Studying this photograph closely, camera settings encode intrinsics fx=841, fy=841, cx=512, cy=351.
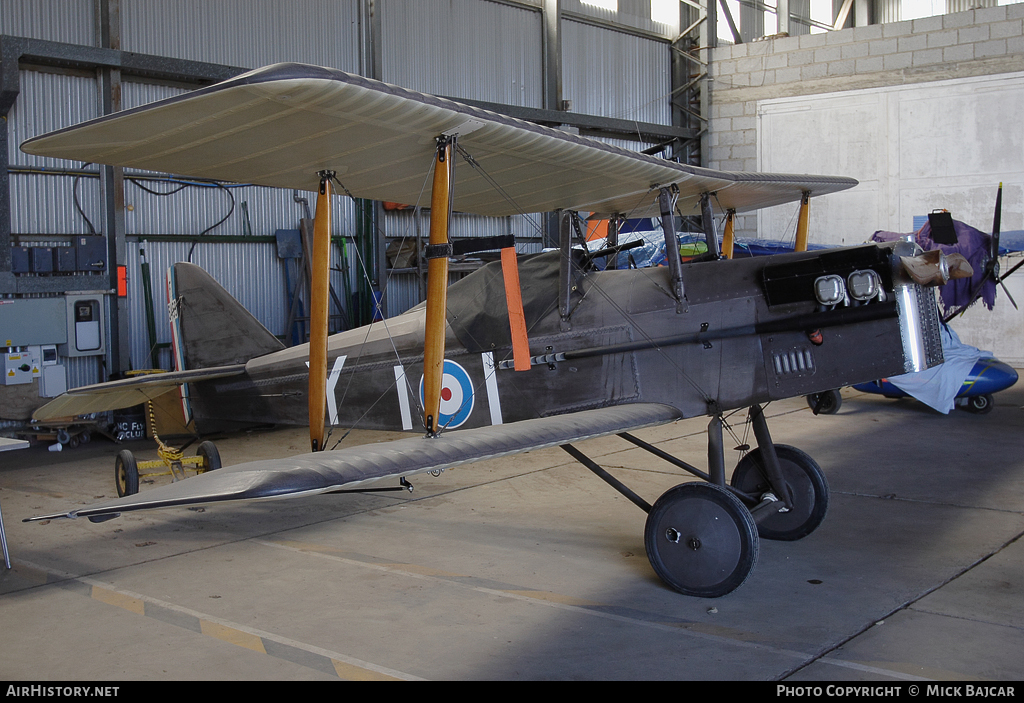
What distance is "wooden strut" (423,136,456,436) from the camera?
3.71m

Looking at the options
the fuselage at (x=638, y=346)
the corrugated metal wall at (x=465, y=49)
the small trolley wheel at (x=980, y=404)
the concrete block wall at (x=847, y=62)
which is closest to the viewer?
the fuselage at (x=638, y=346)

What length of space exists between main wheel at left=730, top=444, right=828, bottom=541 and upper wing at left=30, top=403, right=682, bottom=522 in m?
1.32

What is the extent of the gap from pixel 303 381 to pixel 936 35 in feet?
46.7

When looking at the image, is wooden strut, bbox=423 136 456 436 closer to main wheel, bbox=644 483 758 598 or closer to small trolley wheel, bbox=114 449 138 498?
main wheel, bbox=644 483 758 598

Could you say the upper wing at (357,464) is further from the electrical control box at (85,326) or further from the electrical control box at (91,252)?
the electrical control box at (91,252)

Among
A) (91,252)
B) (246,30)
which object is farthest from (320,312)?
(246,30)

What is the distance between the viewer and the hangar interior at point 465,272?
362 centimetres

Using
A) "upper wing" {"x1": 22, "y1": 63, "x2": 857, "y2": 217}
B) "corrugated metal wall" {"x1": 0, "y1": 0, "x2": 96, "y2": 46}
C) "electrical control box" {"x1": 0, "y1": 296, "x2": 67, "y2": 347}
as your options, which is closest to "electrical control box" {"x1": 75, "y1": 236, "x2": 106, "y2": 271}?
"electrical control box" {"x1": 0, "y1": 296, "x2": 67, "y2": 347}

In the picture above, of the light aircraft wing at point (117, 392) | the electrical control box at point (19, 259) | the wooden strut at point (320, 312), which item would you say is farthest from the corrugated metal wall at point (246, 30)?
the wooden strut at point (320, 312)

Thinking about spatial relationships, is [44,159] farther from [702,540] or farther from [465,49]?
[702,540]

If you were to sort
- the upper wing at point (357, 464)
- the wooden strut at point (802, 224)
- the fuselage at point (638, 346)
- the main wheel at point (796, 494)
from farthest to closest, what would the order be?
the wooden strut at point (802, 224) → the main wheel at point (796, 494) → the fuselage at point (638, 346) → the upper wing at point (357, 464)

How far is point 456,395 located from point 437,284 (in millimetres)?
1548

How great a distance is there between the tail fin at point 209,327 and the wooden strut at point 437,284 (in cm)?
344

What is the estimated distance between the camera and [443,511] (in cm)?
599
